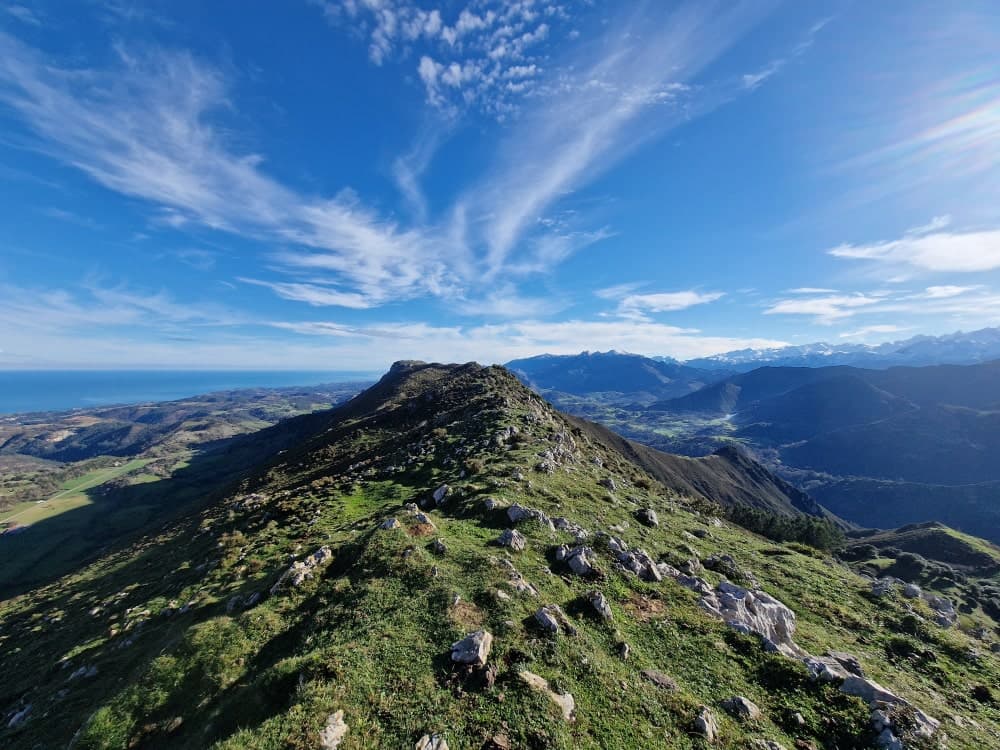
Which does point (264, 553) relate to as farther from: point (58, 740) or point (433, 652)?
point (433, 652)

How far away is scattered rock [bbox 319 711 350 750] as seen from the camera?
487 inches

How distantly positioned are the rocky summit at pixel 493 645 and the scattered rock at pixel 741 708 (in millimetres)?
77

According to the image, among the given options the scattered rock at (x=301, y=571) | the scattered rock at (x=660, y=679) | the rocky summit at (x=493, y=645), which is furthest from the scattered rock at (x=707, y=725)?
the scattered rock at (x=301, y=571)

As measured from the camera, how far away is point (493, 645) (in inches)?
654

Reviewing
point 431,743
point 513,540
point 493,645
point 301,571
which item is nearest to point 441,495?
point 513,540

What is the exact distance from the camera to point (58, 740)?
16859 millimetres

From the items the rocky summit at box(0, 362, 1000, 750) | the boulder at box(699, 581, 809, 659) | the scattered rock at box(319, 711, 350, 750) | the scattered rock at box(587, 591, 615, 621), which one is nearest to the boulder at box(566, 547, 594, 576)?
the rocky summit at box(0, 362, 1000, 750)

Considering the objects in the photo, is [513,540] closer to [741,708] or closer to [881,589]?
[741,708]

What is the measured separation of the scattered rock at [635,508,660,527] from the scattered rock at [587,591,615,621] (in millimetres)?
17854

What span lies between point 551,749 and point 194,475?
213656 millimetres

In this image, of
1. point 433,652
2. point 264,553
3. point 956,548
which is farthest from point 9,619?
point 956,548

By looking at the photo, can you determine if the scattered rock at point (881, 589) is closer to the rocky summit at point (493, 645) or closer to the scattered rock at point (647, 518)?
the rocky summit at point (493, 645)

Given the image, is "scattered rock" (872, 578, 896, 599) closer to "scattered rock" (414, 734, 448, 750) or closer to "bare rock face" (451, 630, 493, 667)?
"bare rock face" (451, 630, 493, 667)

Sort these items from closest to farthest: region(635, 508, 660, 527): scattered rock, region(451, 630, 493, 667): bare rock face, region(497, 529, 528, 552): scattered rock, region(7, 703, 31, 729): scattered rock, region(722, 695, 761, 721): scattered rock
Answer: region(722, 695, 761, 721): scattered rock, region(451, 630, 493, 667): bare rock face, region(7, 703, 31, 729): scattered rock, region(497, 529, 528, 552): scattered rock, region(635, 508, 660, 527): scattered rock
